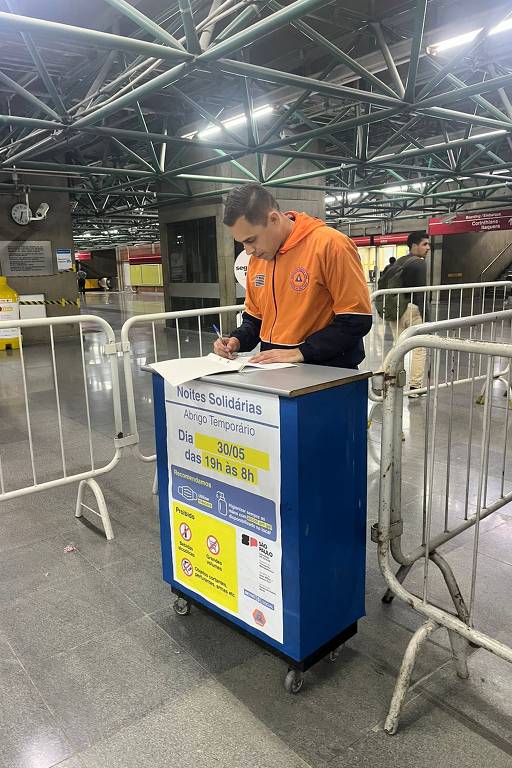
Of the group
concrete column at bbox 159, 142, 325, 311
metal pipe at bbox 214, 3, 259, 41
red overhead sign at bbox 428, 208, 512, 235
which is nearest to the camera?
metal pipe at bbox 214, 3, 259, 41

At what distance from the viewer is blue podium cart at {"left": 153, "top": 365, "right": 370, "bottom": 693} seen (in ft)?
6.02

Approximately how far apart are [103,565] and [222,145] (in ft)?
22.8

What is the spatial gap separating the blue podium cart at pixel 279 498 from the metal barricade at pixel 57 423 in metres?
1.31

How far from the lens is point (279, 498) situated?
1.87 m

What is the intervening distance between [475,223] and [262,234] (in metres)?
19.0

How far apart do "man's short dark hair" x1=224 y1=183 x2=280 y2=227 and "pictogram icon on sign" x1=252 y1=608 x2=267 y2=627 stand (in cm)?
152

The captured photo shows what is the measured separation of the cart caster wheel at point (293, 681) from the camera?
1.99 m

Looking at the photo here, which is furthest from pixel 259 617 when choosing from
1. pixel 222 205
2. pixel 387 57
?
pixel 222 205

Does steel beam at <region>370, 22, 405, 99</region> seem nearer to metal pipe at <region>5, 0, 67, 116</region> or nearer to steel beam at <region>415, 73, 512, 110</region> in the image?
steel beam at <region>415, 73, 512, 110</region>

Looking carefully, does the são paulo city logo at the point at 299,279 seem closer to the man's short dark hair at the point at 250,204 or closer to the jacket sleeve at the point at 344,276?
the jacket sleeve at the point at 344,276

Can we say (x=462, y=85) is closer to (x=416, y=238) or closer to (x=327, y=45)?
(x=416, y=238)

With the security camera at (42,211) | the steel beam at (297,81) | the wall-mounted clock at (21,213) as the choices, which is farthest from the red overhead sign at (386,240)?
the steel beam at (297,81)

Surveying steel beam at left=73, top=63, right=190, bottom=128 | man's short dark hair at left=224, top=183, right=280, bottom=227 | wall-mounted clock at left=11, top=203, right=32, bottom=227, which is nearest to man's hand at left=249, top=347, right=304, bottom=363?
man's short dark hair at left=224, top=183, right=280, bottom=227

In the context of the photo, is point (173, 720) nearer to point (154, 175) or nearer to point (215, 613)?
point (215, 613)
